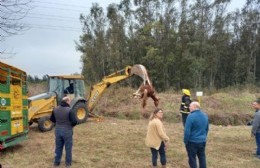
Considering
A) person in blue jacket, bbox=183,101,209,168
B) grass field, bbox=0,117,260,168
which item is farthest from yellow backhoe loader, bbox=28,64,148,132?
person in blue jacket, bbox=183,101,209,168

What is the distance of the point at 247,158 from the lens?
12.1m

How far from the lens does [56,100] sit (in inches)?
695

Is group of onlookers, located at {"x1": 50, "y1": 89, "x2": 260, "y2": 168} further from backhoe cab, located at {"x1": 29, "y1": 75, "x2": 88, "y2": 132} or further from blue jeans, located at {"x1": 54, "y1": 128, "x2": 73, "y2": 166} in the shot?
backhoe cab, located at {"x1": 29, "y1": 75, "x2": 88, "y2": 132}

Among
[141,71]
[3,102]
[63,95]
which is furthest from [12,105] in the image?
[141,71]

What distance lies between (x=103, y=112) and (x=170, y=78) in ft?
79.3

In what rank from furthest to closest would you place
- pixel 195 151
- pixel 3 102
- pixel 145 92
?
1. pixel 145 92
2. pixel 3 102
3. pixel 195 151

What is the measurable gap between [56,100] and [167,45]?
1268 inches

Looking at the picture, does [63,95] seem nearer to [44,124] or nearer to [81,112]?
[81,112]

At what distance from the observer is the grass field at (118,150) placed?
1091cm

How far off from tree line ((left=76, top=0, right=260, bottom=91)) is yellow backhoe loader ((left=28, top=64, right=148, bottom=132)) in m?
26.2

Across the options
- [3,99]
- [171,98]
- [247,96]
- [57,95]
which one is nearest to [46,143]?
[3,99]

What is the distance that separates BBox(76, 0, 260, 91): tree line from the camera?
4753 centimetres

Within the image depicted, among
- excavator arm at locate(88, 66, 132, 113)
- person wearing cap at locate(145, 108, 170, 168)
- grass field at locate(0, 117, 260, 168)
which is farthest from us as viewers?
excavator arm at locate(88, 66, 132, 113)

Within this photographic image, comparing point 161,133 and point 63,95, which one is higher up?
point 63,95
